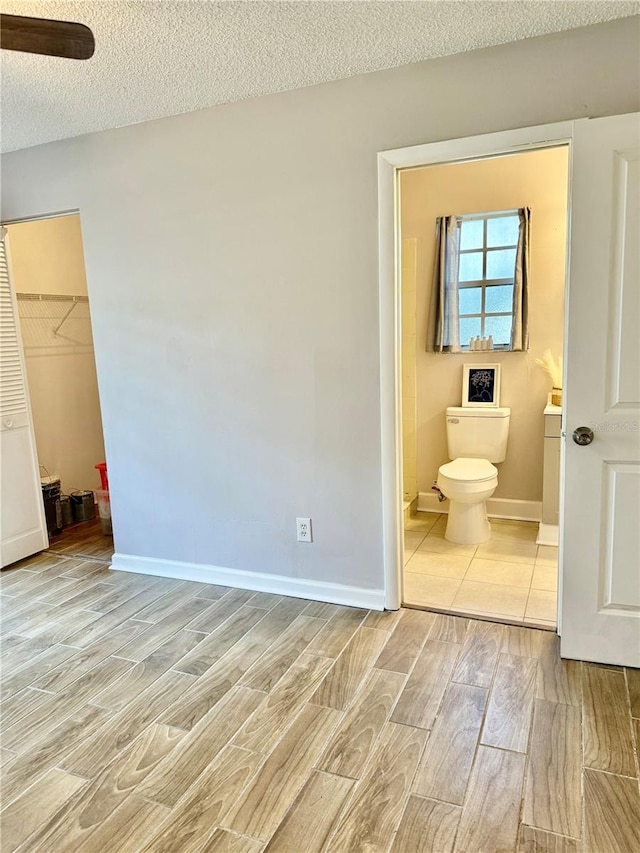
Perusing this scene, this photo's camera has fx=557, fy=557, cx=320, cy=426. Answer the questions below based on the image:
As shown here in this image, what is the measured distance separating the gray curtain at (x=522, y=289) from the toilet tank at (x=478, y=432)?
1.57 ft

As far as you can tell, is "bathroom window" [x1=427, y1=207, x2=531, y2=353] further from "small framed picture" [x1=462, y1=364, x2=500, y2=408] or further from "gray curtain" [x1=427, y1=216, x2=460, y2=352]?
"small framed picture" [x1=462, y1=364, x2=500, y2=408]

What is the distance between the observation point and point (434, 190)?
3781 millimetres

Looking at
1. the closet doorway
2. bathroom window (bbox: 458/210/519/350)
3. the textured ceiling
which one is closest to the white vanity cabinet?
bathroom window (bbox: 458/210/519/350)

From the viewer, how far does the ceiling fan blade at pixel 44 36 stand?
1.41 metres

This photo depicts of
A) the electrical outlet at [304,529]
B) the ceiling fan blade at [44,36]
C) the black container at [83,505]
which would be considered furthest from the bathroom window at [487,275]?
the black container at [83,505]

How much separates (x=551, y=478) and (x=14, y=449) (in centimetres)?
334

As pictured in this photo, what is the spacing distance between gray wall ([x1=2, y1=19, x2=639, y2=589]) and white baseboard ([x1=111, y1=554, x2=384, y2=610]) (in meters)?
0.05

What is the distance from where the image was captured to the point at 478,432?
381 centimetres

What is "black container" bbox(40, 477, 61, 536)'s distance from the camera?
12.8 feet

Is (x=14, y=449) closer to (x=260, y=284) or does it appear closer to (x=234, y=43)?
(x=260, y=284)

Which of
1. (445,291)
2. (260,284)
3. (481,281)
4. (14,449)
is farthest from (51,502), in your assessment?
(481,281)

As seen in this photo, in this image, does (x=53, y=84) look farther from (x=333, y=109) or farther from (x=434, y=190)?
(x=434, y=190)

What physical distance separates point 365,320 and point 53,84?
1644 millimetres

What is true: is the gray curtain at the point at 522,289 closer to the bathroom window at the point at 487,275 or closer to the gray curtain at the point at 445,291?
the bathroom window at the point at 487,275
